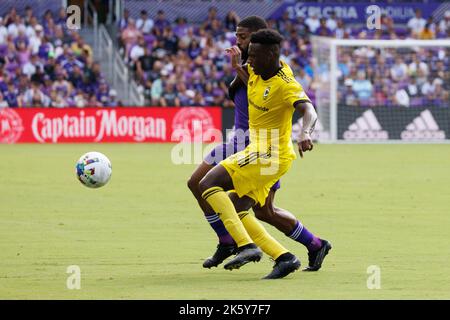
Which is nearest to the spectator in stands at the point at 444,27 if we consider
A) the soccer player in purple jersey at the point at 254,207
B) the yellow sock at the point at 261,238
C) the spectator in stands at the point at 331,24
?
the spectator in stands at the point at 331,24

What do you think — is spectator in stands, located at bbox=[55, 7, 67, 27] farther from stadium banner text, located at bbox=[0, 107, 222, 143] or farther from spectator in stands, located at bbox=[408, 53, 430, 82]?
spectator in stands, located at bbox=[408, 53, 430, 82]

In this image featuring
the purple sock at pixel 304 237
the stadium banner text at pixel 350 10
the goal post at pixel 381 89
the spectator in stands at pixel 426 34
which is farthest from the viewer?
the stadium banner text at pixel 350 10

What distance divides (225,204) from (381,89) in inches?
996

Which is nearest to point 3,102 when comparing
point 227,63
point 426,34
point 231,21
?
point 227,63

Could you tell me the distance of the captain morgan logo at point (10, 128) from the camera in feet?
104

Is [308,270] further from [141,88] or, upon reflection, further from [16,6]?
[16,6]

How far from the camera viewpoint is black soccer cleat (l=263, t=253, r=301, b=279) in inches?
398

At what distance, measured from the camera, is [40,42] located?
34.6 meters

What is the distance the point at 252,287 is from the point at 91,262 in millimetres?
2288

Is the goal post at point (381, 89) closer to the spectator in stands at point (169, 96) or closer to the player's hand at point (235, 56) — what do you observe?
the spectator in stands at point (169, 96)

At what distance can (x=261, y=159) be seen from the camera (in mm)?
10195

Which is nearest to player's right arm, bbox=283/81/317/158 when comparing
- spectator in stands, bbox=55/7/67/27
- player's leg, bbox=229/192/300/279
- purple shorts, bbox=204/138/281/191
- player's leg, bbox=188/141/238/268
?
player's leg, bbox=229/192/300/279

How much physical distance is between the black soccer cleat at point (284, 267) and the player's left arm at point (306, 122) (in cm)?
101
